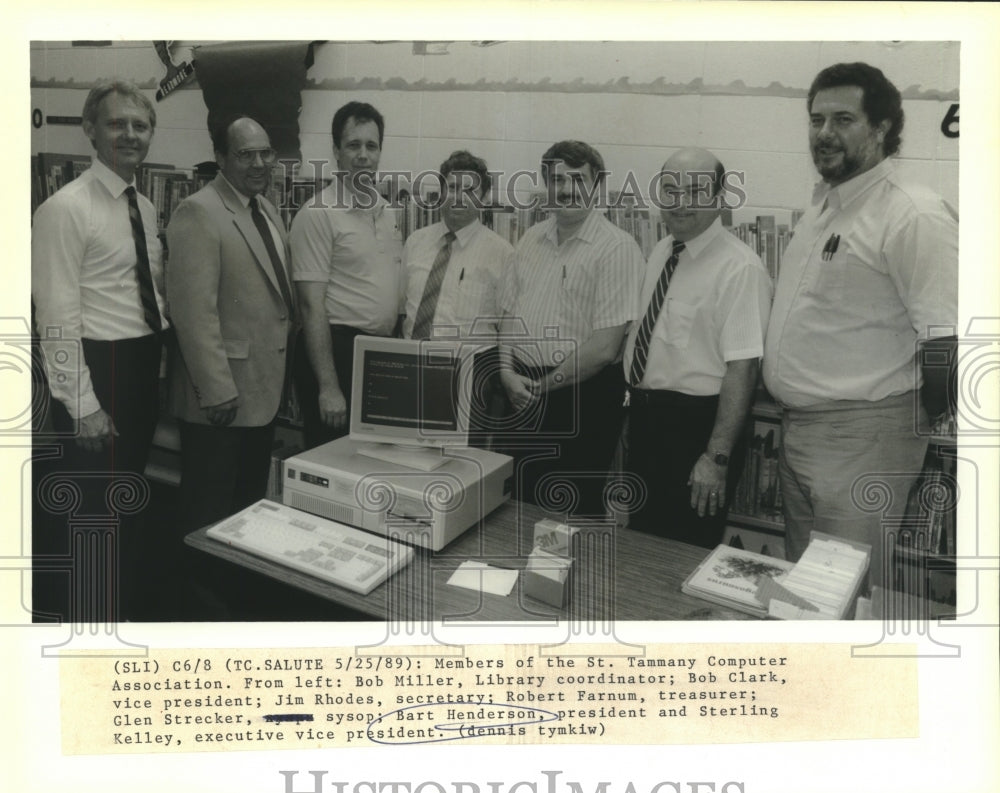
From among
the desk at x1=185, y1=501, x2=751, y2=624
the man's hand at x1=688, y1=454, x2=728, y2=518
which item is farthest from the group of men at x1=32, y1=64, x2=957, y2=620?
the desk at x1=185, y1=501, x2=751, y2=624

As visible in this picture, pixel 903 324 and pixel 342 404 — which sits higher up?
pixel 903 324

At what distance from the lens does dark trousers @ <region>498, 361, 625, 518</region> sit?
2080 mm

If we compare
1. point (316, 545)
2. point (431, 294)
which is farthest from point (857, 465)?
point (316, 545)

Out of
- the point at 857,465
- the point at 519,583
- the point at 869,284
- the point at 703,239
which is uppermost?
the point at 703,239

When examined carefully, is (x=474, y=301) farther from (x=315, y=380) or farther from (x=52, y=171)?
(x=52, y=171)

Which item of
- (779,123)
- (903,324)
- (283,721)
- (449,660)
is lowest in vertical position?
(283,721)

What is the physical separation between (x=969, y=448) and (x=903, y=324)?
35 cm

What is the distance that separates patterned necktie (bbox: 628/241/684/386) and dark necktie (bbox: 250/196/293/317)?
928 mm

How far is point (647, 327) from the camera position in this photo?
6.89ft

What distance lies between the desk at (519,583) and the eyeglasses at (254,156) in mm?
957

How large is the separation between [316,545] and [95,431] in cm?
66

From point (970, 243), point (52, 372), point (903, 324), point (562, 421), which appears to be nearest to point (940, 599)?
point (903, 324)

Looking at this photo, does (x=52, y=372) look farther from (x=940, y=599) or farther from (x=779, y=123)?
(x=940, y=599)

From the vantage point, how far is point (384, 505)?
2010mm
